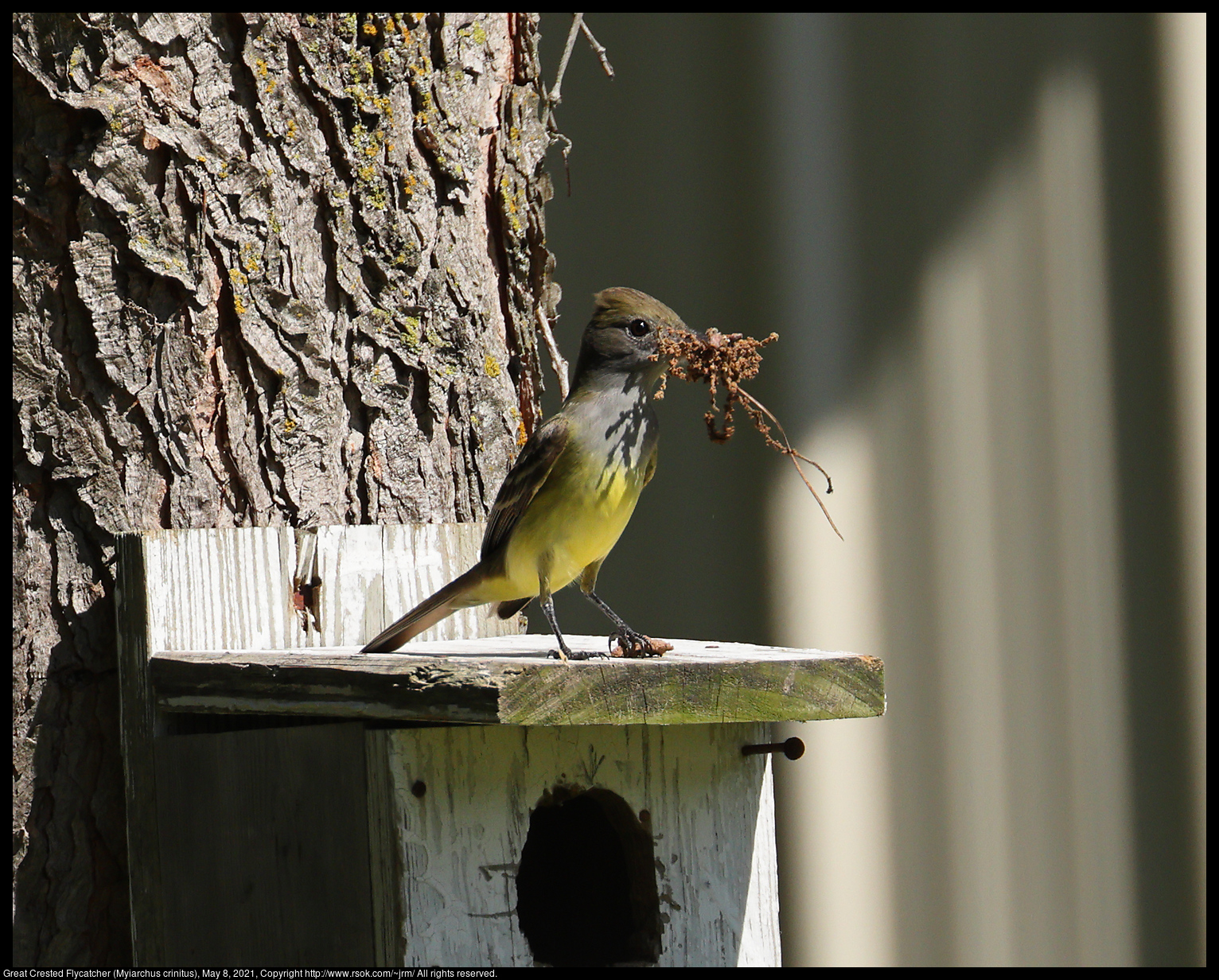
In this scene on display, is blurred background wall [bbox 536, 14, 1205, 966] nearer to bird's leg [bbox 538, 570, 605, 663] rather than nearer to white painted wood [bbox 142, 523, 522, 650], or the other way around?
white painted wood [bbox 142, 523, 522, 650]

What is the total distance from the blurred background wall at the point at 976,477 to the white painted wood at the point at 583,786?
6.13 feet

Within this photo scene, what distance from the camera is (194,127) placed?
10.0ft

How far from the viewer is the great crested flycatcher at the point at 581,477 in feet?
9.55

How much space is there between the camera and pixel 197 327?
10.0ft

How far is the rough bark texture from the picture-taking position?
2.95m

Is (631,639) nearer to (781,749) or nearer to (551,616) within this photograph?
(551,616)

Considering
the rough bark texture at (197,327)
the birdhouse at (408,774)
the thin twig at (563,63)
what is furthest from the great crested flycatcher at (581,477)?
the thin twig at (563,63)

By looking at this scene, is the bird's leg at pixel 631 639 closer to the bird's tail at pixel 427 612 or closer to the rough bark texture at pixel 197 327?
the bird's tail at pixel 427 612

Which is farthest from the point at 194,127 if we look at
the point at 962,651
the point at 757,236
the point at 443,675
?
the point at 962,651

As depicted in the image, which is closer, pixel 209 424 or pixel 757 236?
pixel 209 424

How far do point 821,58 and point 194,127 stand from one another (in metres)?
2.47

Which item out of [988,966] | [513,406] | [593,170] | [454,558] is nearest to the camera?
[454,558]

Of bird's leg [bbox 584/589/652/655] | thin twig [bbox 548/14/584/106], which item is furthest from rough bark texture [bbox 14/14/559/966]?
bird's leg [bbox 584/589/652/655]

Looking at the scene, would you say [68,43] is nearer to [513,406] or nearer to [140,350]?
[140,350]
